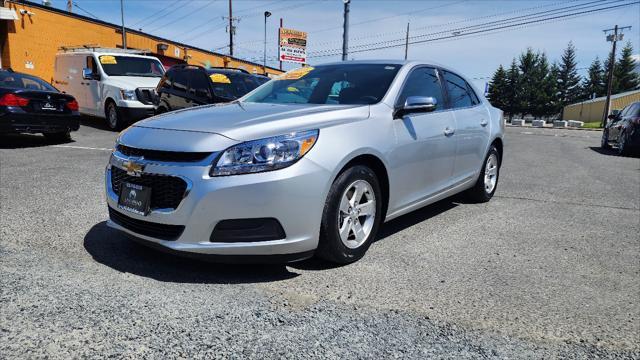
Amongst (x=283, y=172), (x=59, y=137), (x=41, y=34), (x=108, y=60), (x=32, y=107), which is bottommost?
(x=59, y=137)

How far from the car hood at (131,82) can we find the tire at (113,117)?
563 millimetres

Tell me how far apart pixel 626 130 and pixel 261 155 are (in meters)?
12.1

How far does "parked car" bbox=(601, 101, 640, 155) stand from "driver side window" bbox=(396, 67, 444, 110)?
940 centimetres

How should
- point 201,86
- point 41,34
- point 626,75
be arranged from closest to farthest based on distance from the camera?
point 201,86 → point 41,34 → point 626,75

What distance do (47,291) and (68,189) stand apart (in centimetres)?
320

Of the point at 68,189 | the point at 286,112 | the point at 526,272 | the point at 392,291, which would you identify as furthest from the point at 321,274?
the point at 68,189

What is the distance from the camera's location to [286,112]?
3.38 meters

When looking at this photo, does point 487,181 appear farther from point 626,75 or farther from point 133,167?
point 626,75

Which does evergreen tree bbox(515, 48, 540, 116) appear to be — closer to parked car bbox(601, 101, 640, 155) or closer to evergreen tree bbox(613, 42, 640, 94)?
evergreen tree bbox(613, 42, 640, 94)

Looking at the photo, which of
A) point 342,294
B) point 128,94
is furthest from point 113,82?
point 342,294

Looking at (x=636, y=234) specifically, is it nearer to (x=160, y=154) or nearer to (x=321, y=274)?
(x=321, y=274)

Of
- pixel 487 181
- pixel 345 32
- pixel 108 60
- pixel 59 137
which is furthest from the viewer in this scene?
pixel 345 32

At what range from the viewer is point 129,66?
42.4ft

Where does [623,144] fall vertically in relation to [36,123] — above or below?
below
